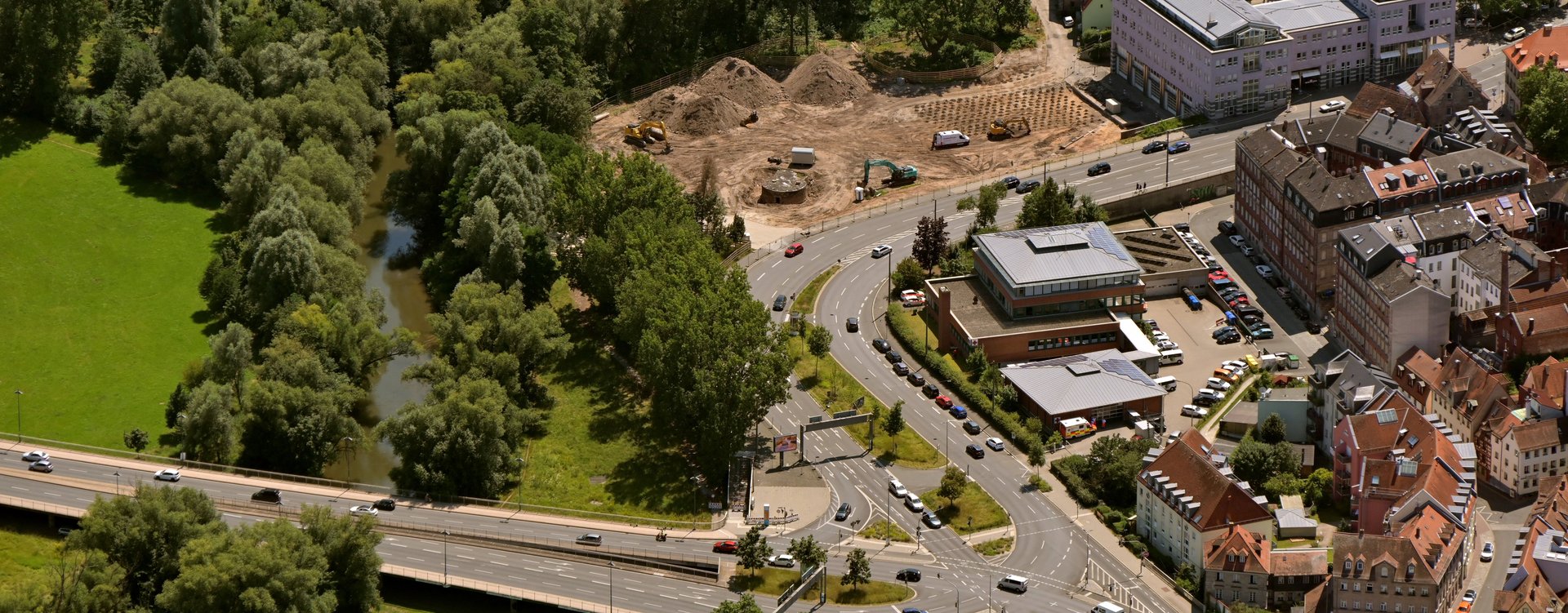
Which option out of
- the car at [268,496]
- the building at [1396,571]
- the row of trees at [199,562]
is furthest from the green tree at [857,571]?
the car at [268,496]

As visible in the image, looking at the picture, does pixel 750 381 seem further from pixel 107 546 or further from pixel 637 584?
pixel 107 546

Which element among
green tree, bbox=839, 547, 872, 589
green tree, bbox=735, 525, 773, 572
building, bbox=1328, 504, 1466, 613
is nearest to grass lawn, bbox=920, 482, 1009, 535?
green tree, bbox=839, 547, 872, 589

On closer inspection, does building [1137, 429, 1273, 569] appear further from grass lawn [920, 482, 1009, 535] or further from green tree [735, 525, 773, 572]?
green tree [735, 525, 773, 572]

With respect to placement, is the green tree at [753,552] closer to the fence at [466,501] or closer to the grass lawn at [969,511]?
the fence at [466,501]

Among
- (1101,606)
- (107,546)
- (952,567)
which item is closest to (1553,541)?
(1101,606)

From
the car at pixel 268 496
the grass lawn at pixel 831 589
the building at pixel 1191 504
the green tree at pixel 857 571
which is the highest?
the building at pixel 1191 504

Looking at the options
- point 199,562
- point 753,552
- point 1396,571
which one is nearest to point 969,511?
point 753,552
